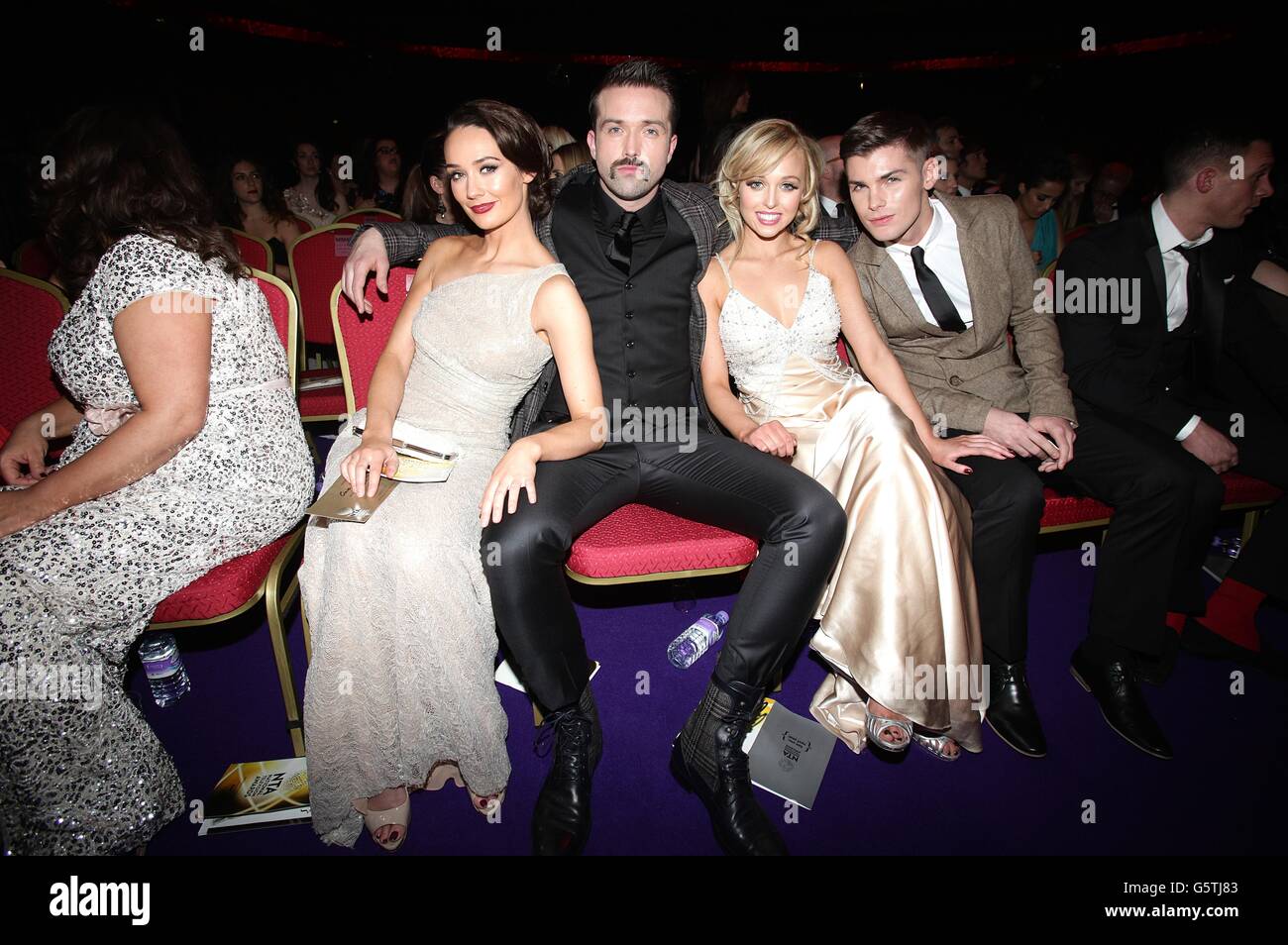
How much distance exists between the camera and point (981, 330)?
2.26 meters

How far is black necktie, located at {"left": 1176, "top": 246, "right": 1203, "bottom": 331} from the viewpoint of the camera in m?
2.31

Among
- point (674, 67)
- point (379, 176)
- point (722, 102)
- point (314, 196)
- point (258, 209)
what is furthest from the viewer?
point (674, 67)

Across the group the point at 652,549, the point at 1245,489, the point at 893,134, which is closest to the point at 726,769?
the point at 652,549

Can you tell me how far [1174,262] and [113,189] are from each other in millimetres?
3338

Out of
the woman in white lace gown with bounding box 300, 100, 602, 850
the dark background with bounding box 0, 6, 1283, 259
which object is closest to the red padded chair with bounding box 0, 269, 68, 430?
the woman in white lace gown with bounding box 300, 100, 602, 850

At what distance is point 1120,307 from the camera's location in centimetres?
232

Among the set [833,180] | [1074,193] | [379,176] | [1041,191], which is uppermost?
[379,176]

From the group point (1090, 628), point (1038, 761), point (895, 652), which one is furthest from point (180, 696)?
point (1090, 628)

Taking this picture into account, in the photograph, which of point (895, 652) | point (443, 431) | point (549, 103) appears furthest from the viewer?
point (549, 103)

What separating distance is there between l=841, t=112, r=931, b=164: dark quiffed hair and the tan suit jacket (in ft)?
0.92

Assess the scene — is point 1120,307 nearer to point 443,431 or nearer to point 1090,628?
point 1090,628

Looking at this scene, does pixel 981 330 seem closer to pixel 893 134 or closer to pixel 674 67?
pixel 893 134

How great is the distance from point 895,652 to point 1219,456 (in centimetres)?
147

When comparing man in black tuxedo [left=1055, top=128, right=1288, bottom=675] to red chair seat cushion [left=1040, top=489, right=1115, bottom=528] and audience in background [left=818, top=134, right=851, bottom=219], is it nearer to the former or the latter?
red chair seat cushion [left=1040, top=489, right=1115, bottom=528]
